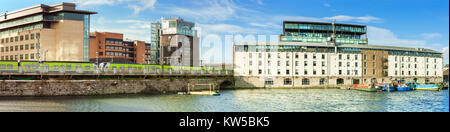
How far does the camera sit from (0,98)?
180 ft

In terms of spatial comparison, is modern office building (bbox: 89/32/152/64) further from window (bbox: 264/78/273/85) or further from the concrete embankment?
window (bbox: 264/78/273/85)

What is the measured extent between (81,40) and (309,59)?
72.3 m

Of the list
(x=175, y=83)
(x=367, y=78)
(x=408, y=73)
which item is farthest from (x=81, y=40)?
(x=408, y=73)

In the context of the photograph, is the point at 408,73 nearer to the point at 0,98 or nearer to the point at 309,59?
the point at 309,59

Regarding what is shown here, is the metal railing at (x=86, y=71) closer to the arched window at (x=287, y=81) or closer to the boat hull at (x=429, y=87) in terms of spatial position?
the arched window at (x=287, y=81)

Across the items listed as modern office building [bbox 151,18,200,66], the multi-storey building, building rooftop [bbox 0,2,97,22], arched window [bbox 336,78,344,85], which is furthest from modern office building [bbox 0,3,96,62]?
arched window [bbox 336,78,344,85]

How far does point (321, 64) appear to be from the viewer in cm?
10350

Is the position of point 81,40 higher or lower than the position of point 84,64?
higher

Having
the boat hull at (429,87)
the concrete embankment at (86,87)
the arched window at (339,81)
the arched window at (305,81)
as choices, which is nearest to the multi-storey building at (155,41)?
the concrete embankment at (86,87)

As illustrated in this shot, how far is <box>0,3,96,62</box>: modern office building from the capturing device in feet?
314

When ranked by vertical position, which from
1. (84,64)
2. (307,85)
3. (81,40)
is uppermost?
(81,40)

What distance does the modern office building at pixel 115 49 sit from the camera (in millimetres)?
135750

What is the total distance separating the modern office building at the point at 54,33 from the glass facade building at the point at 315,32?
68134 mm

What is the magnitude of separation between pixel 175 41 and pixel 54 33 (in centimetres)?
4587
